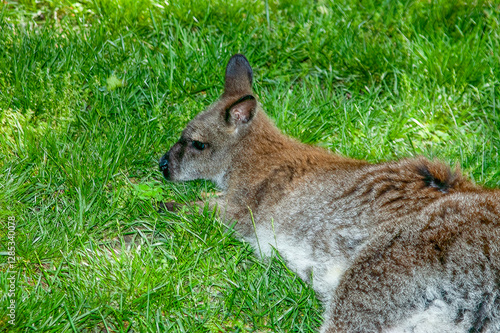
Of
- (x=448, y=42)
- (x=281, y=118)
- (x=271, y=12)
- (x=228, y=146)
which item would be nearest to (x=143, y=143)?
(x=228, y=146)

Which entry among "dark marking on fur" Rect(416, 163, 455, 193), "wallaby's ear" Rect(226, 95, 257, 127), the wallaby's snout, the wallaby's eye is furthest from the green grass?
"dark marking on fur" Rect(416, 163, 455, 193)

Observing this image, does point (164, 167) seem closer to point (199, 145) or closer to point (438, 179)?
point (199, 145)

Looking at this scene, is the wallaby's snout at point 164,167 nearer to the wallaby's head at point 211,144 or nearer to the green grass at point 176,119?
the wallaby's head at point 211,144

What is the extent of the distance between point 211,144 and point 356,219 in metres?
1.87

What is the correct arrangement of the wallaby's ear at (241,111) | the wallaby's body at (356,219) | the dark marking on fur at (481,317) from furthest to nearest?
the wallaby's ear at (241,111), the wallaby's body at (356,219), the dark marking on fur at (481,317)

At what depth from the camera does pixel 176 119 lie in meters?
6.30

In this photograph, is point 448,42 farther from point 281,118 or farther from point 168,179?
point 168,179

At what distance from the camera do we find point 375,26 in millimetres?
7480

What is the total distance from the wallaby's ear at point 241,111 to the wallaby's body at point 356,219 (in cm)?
1

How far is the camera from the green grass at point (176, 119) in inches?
182

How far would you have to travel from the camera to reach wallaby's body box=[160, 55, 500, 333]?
393 cm

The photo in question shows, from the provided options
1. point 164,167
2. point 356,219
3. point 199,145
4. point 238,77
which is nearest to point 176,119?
point 199,145

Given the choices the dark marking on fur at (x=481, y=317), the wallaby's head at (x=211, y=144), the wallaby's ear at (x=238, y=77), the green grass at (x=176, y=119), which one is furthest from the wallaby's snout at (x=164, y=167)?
the dark marking on fur at (x=481, y=317)

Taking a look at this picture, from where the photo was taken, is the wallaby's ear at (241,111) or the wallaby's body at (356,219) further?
the wallaby's ear at (241,111)
